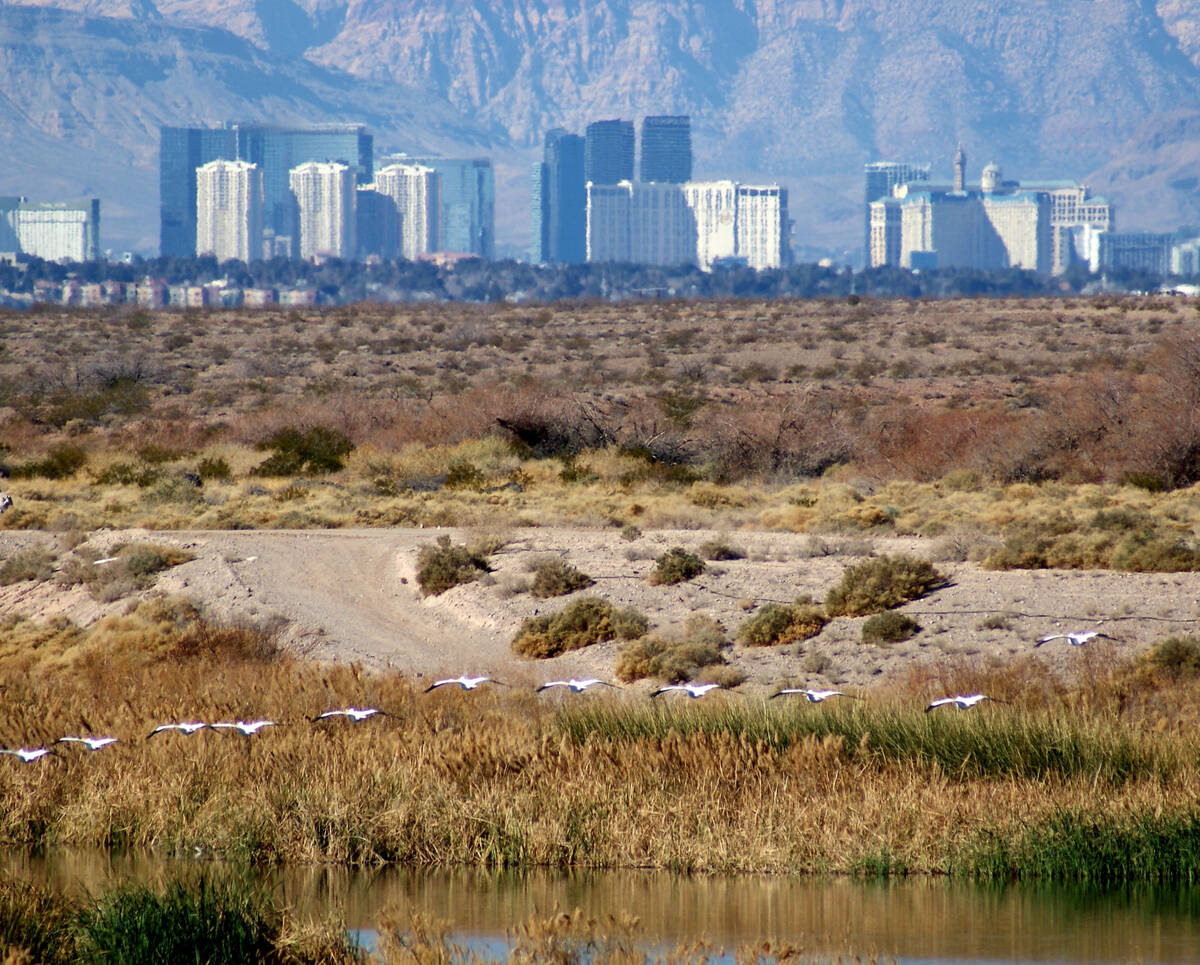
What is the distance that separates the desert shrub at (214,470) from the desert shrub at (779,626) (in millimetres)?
19507

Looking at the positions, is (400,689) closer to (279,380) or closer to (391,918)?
(391,918)

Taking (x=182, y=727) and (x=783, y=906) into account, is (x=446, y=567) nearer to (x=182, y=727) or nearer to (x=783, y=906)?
(x=182, y=727)

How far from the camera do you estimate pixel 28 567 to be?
2725 centimetres

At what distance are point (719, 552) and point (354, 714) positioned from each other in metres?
11.8

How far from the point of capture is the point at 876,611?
71.9 ft

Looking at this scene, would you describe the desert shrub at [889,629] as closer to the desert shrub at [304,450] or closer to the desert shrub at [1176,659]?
the desert shrub at [1176,659]

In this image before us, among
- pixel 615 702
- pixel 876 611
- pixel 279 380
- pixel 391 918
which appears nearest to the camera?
pixel 391 918

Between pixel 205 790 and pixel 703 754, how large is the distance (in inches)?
160

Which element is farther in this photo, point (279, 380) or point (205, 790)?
point (279, 380)

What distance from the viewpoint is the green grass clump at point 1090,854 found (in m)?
12.7

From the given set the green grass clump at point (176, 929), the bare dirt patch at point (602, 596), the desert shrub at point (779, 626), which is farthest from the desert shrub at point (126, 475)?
the green grass clump at point (176, 929)

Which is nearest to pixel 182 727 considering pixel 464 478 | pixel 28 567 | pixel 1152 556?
pixel 28 567

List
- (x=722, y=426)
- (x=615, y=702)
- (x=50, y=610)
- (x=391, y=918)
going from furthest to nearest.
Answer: (x=722, y=426), (x=50, y=610), (x=615, y=702), (x=391, y=918)

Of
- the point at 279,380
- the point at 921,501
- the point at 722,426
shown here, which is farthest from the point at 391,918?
the point at 279,380
